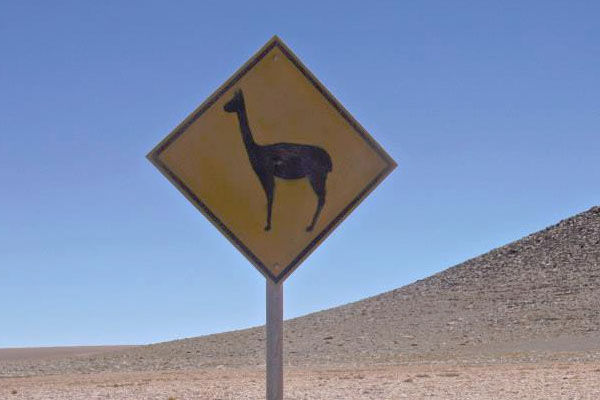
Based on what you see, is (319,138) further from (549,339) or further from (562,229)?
(562,229)

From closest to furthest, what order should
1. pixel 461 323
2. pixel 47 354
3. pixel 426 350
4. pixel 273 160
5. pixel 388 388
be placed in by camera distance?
pixel 273 160
pixel 388 388
pixel 426 350
pixel 461 323
pixel 47 354

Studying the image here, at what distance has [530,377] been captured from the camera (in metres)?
20.8

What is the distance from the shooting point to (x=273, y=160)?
191 inches

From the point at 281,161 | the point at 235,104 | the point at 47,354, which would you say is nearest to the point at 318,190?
the point at 281,161

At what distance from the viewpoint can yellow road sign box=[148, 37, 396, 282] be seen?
4906 millimetres

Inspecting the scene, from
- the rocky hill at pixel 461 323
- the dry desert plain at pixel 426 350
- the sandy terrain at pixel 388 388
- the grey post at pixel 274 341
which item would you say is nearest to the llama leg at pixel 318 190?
the grey post at pixel 274 341

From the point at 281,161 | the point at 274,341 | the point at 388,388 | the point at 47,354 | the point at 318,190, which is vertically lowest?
the point at 274,341

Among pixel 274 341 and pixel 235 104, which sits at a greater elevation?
pixel 235 104

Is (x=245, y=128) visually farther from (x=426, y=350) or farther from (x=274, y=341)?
(x=426, y=350)

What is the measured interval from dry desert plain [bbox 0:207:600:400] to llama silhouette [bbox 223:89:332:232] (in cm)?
1176

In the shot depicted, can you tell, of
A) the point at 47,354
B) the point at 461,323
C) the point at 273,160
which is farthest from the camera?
the point at 47,354

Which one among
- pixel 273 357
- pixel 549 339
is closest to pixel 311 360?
pixel 549 339

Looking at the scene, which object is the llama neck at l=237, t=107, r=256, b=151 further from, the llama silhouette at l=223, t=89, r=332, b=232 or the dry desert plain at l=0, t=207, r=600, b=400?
the dry desert plain at l=0, t=207, r=600, b=400

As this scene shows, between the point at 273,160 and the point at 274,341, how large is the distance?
792 millimetres
